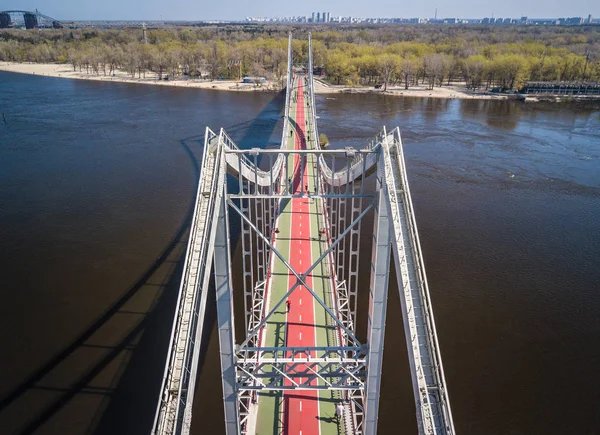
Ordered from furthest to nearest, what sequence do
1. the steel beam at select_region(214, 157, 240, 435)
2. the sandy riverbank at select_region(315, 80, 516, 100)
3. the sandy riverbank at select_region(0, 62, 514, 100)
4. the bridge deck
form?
the sandy riverbank at select_region(0, 62, 514, 100), the sandy riverbank at select_region(315, 80, 516, 100), the bridge deck, the steel beam at select_region(214, 157, 240, 435)

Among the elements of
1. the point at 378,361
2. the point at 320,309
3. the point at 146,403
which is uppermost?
the point at 378,361

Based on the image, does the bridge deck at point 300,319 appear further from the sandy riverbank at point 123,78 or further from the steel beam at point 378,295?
the sandy riverbank at point 123,78

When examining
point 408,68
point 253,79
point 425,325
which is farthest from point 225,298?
point 253,79

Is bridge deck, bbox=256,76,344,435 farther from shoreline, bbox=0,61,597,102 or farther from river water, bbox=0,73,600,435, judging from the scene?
shoreline, bbox=0,61,597,102

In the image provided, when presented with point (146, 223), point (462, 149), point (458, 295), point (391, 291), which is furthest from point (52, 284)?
point (462, 149)

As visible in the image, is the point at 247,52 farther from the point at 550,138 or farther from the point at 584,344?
the point at 584,344

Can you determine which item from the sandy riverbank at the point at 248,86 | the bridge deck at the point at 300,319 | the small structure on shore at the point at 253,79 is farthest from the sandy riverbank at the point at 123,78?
the bridge deck at the point at 300,319

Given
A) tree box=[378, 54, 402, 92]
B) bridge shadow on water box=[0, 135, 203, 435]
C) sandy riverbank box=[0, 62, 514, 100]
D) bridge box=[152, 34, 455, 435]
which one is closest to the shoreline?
sandy riverbank box=[0, 62, 514, 100]
